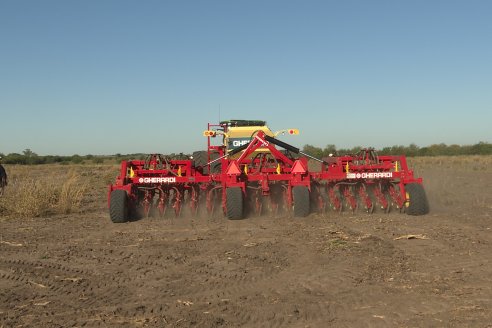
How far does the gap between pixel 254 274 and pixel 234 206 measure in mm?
4572

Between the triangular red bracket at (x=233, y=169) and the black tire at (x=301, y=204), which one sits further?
the triangular red bracket at (x=233, y=169)

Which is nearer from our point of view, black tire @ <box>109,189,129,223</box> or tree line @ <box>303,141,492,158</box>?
black tire @ <box>109,189,129,223</box>

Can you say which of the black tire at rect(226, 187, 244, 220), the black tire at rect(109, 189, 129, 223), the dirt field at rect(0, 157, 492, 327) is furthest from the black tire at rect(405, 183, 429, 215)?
the black tire at rect(109, 189, 129, 223)

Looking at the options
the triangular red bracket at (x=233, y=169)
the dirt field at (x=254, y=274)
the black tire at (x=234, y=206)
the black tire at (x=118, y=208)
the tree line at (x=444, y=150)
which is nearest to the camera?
the dirt field at (x=254, y=274)

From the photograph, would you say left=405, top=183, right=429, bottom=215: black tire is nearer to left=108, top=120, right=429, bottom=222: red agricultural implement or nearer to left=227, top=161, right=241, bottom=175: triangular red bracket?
left=108, top=120, right=429, bottom=222: red agricultural implement

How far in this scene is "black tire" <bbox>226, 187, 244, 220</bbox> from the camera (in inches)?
407

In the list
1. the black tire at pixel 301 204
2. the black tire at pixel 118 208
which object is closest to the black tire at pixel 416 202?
the black tire at pixel 301 204

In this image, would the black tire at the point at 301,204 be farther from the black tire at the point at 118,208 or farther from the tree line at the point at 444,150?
the tree line at the point at 444,150

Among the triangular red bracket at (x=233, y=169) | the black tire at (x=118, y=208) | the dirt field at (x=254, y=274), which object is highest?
the triangular red bracket at (x=233, y=169)

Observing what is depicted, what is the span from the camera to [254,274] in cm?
579

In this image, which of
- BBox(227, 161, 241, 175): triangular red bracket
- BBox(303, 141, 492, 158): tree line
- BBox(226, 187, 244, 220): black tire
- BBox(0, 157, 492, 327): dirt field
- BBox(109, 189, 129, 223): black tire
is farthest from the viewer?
BBox(303, 141, 492, 158): tree line

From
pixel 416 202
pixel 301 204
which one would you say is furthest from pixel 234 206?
pixel 416 202

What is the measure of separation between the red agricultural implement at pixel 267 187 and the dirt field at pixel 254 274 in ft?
3.16

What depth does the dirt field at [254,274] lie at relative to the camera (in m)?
4.34
